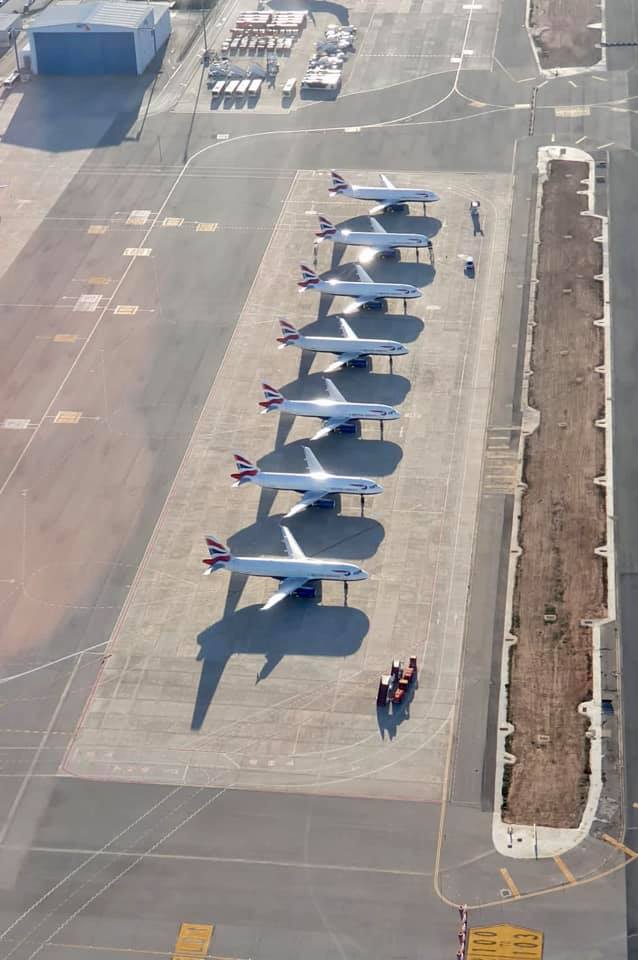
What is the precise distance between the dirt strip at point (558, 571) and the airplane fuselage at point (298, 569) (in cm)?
1865

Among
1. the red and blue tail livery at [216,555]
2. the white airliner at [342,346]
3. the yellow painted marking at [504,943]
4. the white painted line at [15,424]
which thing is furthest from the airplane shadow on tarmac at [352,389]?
the yellow painted marking at [504,943]

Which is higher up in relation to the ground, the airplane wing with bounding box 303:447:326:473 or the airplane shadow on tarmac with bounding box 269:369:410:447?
the airplane wing with bounding box 303:447:326:473

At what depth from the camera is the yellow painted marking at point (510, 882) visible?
12006 centimetres

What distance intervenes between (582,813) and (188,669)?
43527mm

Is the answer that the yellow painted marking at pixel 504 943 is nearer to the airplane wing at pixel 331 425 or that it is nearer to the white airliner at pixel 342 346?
the airplane wing at pixel 331 425

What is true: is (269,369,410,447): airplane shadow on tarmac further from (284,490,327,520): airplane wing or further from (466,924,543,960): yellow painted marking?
(466,924,543,960): yellow painted marking

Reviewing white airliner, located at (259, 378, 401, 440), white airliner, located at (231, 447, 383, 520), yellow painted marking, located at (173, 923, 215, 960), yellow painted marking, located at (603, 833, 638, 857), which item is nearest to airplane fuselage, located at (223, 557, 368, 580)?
white airliner, located at (231, 447, 383, 520)

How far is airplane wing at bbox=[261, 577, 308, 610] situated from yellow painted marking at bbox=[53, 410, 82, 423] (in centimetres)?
4582

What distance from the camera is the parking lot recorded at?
442 ft

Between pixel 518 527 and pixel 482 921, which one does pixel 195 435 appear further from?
pixel 482 921

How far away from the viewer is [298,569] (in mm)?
149250

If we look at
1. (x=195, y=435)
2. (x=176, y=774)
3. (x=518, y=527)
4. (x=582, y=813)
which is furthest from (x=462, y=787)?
(x=195, y=435)

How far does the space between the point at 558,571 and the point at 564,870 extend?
129 feet

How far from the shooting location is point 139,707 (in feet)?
462
